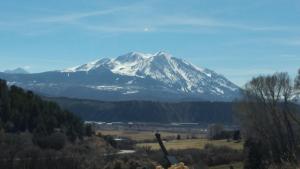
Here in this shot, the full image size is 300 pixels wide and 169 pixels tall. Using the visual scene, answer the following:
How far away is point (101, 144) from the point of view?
90.5 metres

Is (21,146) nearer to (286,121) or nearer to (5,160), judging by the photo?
(5,160)

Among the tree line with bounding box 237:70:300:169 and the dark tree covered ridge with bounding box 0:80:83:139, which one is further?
the dark tree covered ridge with bounding box 0:80:83:139

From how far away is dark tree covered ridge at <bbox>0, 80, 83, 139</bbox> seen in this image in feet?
279

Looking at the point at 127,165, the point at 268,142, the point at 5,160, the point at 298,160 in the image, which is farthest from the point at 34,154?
the point at 298,160

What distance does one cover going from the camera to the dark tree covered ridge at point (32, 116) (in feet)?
279

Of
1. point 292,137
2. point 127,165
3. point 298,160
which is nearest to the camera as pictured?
point 298,160

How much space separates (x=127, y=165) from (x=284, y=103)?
20.2 m

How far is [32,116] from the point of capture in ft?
290

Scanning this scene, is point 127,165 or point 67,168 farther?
point 67,168

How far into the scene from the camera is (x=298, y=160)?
12312 mm

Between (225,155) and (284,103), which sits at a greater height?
(284,103)

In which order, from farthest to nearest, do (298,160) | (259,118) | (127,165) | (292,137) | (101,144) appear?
(101,144)
(259,118)
(292,137)
(127,165)
(298,160)

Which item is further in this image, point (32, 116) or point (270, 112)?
point (32, 116)

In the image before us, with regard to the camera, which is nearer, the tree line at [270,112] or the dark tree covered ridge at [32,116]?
the tree line at [270,112]
